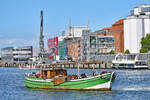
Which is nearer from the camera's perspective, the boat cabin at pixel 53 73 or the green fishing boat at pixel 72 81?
the green fishing boat at pixel 72 81

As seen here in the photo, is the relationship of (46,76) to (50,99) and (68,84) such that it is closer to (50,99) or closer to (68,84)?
(68,84)

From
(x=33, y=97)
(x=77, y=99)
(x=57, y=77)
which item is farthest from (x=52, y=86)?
(x=77, y=99)

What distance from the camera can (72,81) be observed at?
243ft

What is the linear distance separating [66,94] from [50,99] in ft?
17.3

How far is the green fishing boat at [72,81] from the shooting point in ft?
237

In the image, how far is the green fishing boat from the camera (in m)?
72.2

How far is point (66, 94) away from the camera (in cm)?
7188

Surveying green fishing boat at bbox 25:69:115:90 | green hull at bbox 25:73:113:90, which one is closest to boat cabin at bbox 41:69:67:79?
green fishing boat at bbox 25:69:115:90

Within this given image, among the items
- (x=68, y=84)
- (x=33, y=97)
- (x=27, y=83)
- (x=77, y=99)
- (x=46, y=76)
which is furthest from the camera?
(x=27, y=83)

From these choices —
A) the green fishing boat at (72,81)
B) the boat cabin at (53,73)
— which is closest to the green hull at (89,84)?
the green fishing boat at (72,81)

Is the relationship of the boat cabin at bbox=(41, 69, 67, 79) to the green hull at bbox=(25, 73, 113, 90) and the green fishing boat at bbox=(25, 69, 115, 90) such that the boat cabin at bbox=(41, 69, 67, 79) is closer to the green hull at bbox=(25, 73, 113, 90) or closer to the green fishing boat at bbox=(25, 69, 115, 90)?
the green fishing boat at bbox=(25, 69, 115, 90)

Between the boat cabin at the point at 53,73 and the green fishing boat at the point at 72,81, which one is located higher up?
the boat cabin at the point at 53,73

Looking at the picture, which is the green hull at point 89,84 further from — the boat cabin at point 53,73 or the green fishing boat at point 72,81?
the boat cabin at point 53,73

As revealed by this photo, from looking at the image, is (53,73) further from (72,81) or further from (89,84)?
(89,84)
